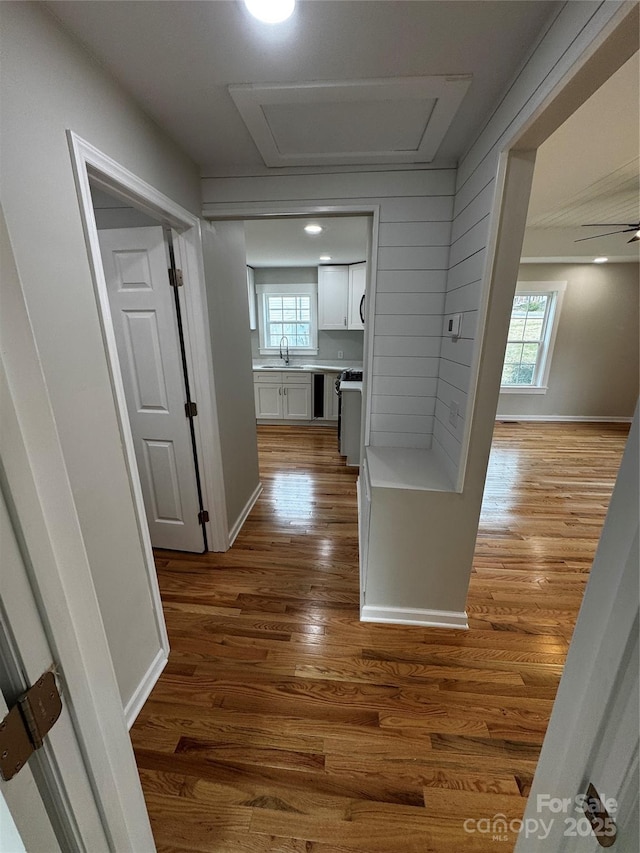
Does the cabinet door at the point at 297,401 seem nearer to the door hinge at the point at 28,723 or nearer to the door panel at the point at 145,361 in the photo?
the door panel at the point at 145,361

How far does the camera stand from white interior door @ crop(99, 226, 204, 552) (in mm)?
1837

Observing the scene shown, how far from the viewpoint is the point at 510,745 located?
1302 millimetres

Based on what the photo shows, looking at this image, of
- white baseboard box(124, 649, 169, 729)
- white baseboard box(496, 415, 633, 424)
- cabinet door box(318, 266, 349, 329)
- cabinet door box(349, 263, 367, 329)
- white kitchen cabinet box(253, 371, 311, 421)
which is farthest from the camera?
white baseboard box(496, 415, 633, 424)

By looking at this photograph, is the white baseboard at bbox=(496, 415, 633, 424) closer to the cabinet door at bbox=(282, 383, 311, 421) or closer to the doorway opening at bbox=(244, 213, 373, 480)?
the doorway opening at bbox=(244, 213, 373, 480)

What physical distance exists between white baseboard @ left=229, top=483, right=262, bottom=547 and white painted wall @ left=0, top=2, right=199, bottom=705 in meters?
1.00

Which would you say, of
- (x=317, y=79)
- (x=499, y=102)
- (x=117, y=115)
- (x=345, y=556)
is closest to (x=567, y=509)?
(x=345, y=556)

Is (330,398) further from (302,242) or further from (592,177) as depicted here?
(592,177)

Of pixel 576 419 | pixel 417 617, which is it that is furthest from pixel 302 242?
pixel 576 419

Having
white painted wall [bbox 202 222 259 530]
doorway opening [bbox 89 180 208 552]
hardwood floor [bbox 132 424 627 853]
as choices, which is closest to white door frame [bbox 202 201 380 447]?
white painted wall [bbox 202 222 259 530]

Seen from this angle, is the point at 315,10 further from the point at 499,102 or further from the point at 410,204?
→ the point at 410,204

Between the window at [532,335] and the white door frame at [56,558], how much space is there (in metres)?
5.59

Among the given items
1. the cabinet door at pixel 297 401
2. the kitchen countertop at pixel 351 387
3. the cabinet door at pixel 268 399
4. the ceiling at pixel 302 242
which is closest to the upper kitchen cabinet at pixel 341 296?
the ceiling at pixel 302 242

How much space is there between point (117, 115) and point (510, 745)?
9.63 feet

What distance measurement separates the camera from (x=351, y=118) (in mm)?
1445
